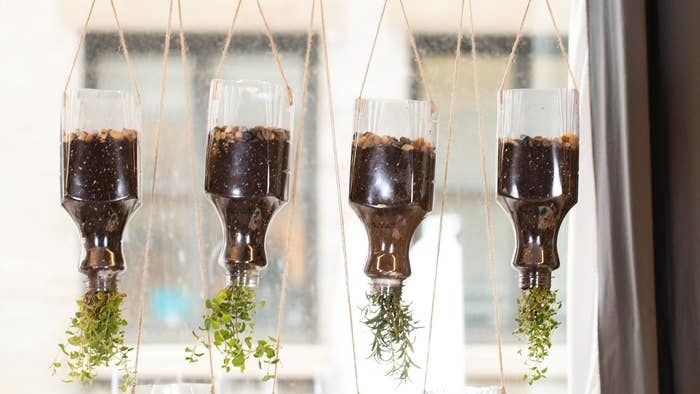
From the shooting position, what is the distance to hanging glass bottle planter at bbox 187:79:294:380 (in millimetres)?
1732

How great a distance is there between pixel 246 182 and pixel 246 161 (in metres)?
0.04

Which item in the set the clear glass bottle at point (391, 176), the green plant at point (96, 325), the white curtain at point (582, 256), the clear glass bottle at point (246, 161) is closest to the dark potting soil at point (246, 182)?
the clear glass bottle at point (246, 161)

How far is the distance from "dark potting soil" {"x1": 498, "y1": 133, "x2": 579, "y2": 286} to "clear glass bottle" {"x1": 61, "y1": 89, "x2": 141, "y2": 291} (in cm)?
72

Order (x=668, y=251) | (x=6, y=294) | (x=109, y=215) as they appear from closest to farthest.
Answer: (x=109, y=215), (x=668, y=251), (x=6, y=294)

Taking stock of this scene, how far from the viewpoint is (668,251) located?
203 centimetres

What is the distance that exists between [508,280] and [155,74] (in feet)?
3.34

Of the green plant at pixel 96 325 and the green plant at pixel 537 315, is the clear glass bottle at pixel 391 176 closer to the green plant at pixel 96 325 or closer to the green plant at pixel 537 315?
the green plant at pixel 537 315

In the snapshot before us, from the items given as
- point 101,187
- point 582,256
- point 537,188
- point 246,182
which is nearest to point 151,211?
point 101,187

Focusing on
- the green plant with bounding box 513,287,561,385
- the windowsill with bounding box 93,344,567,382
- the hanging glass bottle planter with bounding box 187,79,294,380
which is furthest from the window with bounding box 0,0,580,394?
the hanging glass bottle planter with bounding box 187,79,294,380

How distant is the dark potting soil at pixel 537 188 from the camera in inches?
70.9

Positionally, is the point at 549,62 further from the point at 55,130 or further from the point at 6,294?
the point at 6,294

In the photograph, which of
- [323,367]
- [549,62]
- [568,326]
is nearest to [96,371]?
[323,367]

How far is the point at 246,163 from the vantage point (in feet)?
5.68

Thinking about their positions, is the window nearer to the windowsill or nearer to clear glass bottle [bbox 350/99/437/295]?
the windowsill
